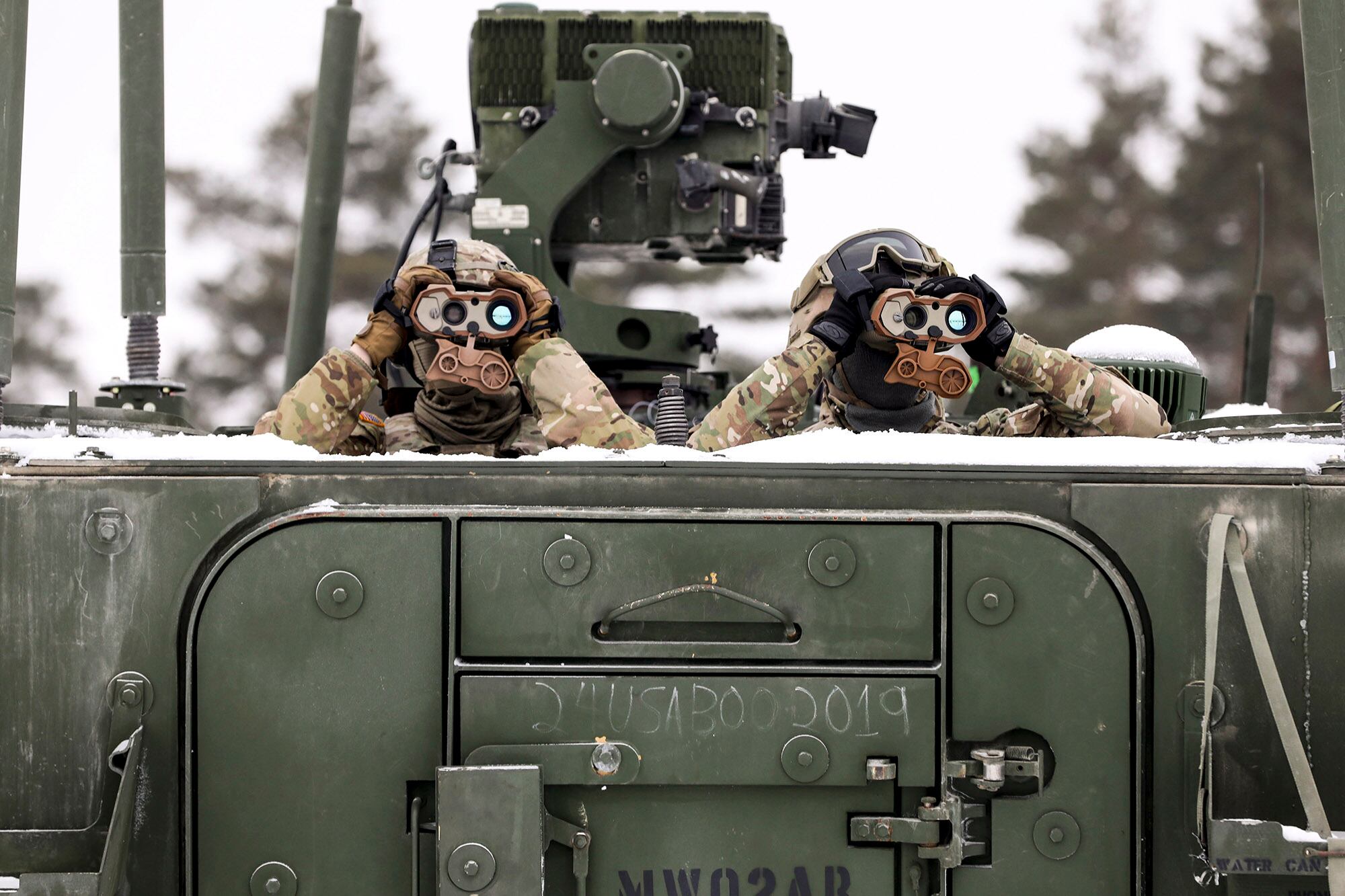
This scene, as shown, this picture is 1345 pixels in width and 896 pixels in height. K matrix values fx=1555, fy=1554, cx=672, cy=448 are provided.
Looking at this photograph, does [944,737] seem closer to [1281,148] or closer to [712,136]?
[712,136]

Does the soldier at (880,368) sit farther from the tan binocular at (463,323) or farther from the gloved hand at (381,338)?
the gloved hand at (381,338)

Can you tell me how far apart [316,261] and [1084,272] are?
15.0 meters

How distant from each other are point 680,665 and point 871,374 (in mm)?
1640

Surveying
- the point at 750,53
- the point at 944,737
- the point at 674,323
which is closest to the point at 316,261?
the point at 674,323

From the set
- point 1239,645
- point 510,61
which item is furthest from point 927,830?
point 510,61

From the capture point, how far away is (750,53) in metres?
5.50

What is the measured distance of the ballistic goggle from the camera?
12.3ft

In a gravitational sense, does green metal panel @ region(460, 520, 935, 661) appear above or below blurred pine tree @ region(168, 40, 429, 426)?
below

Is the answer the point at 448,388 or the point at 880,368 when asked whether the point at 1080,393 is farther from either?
the point at 448,388

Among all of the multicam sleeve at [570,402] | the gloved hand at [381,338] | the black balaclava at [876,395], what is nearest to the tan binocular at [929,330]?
the black balaclava at [876,395]

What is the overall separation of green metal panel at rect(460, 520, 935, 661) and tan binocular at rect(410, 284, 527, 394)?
3.59ft

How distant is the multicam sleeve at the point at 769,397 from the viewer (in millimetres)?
3732

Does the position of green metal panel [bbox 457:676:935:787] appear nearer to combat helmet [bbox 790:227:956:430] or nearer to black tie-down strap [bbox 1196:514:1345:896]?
black tie-down strap [bbox 1196:514:1345:896]

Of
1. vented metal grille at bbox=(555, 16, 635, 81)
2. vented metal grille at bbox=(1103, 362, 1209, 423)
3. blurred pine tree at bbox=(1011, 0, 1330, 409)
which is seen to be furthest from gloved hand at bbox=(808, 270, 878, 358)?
blurred pine tree at bbox=(1011, 0, 1330, 409)
